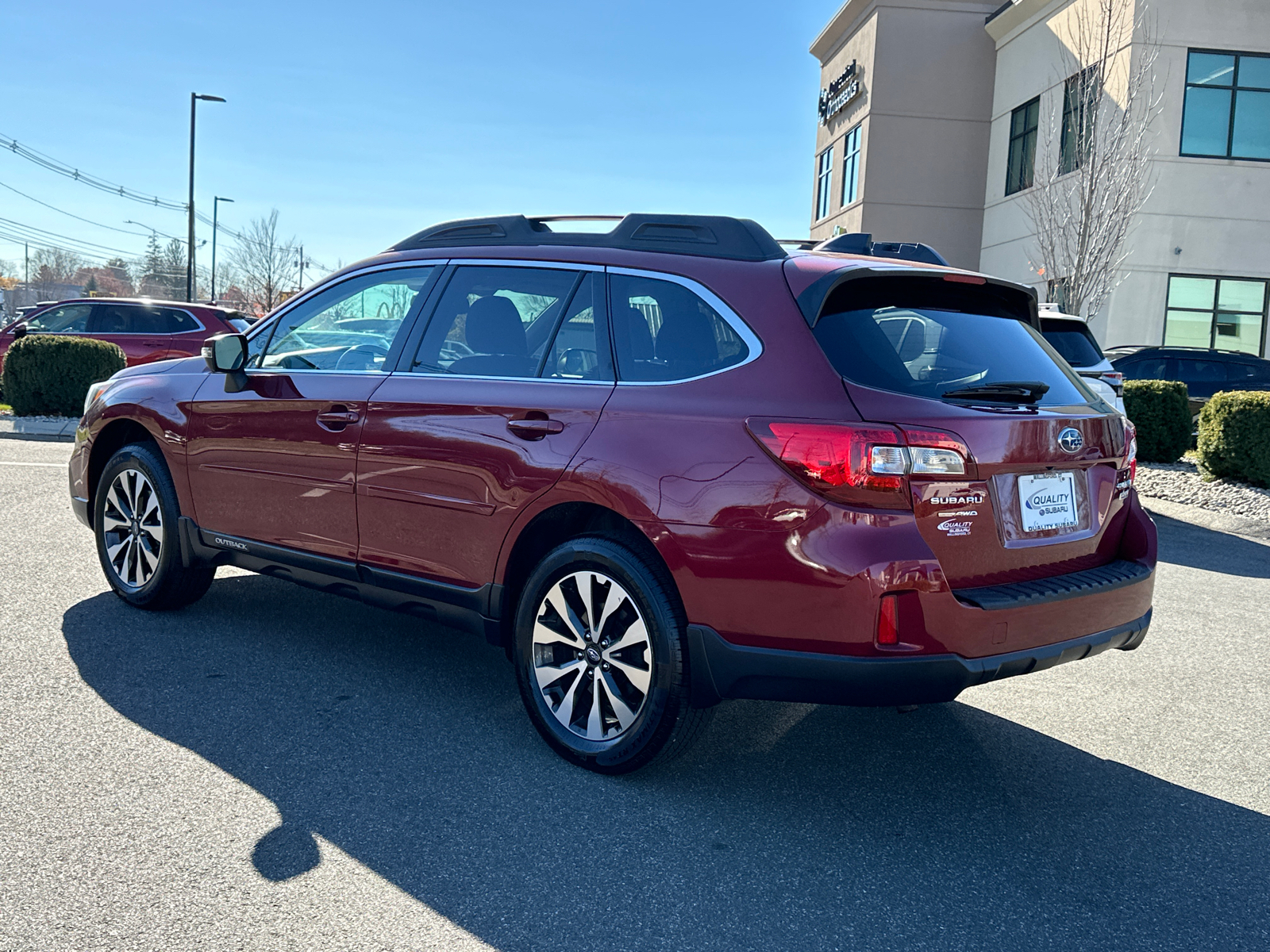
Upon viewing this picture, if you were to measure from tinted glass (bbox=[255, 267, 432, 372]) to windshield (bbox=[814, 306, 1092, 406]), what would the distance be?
1991 millimetres

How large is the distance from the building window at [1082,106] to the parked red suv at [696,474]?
20286 mm

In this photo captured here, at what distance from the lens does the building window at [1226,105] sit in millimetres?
23500

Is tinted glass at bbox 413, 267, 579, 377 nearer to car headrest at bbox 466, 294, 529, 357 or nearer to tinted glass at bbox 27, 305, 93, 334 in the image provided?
car headrest at bbox 466, 294, 529, 357

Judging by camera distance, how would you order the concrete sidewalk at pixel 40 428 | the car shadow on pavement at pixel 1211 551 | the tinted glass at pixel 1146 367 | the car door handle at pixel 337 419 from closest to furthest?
the car door handle at pixel 337 419 < the car shadow on pavement at pixel 1211 551 < the concrete sidewalk at pixel 40 428 < the tinted glass at pixel 1146 367

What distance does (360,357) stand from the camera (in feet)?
15.8

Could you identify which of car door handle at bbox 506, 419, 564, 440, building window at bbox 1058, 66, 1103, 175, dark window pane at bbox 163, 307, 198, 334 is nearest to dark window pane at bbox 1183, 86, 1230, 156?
building window at bbox 1058, 66, 1103, 175

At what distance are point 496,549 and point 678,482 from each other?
894 millimetres

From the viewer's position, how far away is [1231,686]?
527 centimetres

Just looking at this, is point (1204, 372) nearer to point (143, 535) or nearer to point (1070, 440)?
point (1070, 440)

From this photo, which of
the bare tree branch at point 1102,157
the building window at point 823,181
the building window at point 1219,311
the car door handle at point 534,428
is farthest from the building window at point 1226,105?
the car door handle at point 534,428

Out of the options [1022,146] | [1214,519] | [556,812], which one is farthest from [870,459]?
[1022,146]

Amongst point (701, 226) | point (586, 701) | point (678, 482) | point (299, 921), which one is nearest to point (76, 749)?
point (299, 921)

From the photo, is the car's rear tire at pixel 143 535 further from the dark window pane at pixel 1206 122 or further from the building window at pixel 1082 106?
the dark window pane at pixel 1206 122

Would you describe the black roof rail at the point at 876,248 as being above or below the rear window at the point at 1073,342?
above
